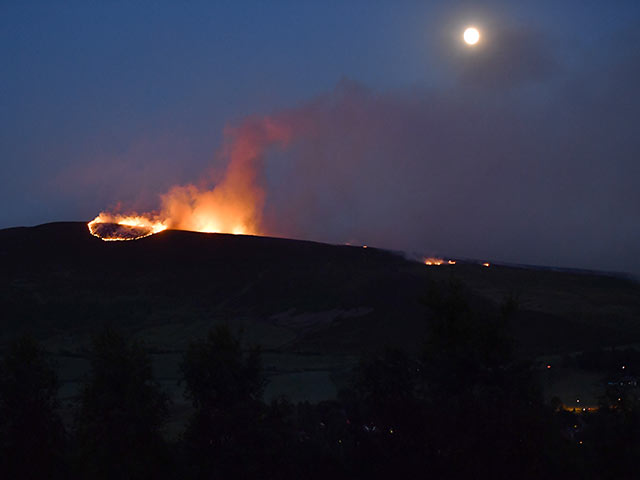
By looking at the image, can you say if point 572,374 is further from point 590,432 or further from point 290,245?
point 290,245

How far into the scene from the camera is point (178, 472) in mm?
21234

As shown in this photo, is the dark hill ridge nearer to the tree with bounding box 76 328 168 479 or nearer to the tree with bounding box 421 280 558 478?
the tree with bounding box 421 280 558 478

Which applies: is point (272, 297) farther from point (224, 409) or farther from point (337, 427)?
point (224, 409)

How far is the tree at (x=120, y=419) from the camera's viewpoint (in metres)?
20.7

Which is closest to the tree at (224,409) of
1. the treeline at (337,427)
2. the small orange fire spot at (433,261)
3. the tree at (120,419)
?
the treeline at (337,427)

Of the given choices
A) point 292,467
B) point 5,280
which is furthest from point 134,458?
point 5,280

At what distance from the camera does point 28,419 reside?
21.9 m

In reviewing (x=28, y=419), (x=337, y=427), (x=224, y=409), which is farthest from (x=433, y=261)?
(x=28, y=419)

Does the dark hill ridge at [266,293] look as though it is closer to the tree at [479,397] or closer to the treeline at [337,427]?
the tree at [479,397]

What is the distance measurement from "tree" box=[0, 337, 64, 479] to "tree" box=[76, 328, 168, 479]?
105cm

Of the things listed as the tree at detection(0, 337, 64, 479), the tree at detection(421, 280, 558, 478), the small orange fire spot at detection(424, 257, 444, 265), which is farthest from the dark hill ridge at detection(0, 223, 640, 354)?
the tree at detection(0, 337, 64, 479)

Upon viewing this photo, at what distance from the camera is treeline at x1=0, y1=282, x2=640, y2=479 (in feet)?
61.7

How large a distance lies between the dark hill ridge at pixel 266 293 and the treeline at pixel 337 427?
3337 cm

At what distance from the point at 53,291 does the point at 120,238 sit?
87.2ft
